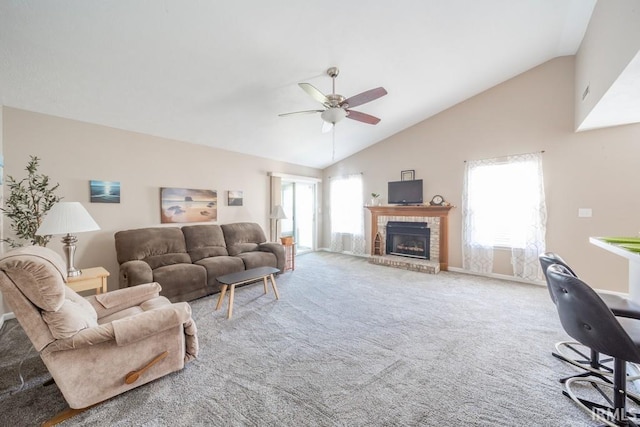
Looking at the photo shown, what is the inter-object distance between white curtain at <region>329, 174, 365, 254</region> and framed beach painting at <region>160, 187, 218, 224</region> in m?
3.28

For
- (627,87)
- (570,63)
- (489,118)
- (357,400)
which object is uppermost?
(570,63)

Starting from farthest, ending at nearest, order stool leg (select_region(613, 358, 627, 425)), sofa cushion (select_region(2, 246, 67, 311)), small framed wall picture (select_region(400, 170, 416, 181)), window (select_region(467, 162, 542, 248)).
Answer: small framed wall picture (select_region(400, 170, 416, 181)), window (select_region(467, 162, 542, 248)), stool leg (select_region(613, 358, 627, 425)), sofa cushion (select_region(2, 246, 67, 311))

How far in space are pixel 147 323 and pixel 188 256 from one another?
7.65ft

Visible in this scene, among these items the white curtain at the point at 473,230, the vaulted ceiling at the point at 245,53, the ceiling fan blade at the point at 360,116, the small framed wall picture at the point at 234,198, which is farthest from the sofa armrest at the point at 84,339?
the white curtain at the point at 473,230

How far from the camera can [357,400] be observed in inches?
65.2

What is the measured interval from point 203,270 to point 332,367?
235 cm

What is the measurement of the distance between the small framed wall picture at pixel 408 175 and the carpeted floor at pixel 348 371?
9.59ft

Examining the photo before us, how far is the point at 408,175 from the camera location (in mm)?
5520

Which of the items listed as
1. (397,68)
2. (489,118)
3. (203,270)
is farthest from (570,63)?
(203,270)

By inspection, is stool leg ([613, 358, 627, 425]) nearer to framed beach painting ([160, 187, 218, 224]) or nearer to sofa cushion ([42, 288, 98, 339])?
sofa cushion ([42, 288, 98, 339])

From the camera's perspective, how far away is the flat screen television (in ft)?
17.4

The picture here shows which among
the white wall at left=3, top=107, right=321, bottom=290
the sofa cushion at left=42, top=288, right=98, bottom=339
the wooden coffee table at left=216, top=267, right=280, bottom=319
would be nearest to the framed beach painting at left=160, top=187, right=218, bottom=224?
the white wall at left=3, top=107, right=321, bottom=290

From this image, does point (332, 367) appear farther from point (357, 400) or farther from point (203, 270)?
point (203, 270)

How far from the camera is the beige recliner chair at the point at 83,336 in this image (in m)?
1.37
